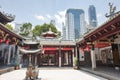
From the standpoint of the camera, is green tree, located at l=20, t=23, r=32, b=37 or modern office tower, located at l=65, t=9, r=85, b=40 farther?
modern office tower, located at l=65, t=9, r=85, b=40

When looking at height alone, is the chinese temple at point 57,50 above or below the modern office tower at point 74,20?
below

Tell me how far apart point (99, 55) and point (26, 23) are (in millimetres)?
19931

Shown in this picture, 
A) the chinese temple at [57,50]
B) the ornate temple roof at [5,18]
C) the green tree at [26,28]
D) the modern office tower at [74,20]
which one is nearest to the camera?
the ornate temple roof at [5,18]

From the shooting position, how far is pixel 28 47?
1747cm

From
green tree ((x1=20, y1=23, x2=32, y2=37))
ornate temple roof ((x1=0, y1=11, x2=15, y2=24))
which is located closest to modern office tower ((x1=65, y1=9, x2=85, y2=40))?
green tree ((x1=20, y1=23, x2=32, y2=37))

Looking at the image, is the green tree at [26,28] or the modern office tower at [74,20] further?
the modern office tower at [74,20]

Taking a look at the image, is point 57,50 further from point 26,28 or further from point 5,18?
point 26,28

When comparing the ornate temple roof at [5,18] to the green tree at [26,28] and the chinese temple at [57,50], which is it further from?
the green tree at [26,28]

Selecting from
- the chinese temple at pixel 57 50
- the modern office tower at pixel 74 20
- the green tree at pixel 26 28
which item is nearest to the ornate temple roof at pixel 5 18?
the chinese temple at pixel 57 50

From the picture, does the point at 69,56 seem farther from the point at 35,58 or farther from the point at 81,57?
the point at 35,58

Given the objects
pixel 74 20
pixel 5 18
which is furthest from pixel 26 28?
pixel 74 20

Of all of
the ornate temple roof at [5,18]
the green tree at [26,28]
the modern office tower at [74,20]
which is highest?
the modern office tower at [74,20]

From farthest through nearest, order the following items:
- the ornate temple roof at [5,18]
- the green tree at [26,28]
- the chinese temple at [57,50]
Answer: the green tree at [26,28] → the chinese temple at [57,50] → the ornate temple roof at [5,18]

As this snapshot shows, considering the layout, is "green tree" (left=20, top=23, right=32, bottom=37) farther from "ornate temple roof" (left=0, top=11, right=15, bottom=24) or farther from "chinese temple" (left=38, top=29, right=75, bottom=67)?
"ornate temple roof" (left=0, top=11, right=15, bottom=24)
